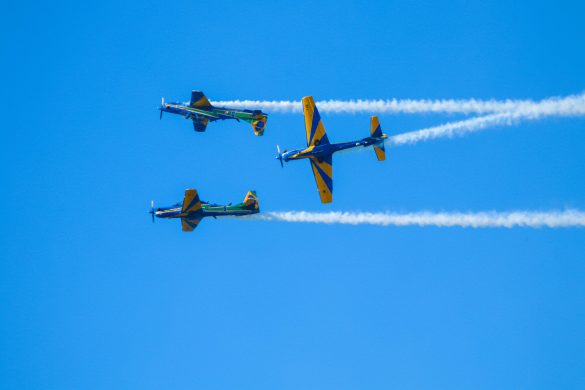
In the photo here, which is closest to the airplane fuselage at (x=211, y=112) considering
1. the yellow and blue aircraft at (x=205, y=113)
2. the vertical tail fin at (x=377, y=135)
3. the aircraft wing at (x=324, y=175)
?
the yellow and blue aircraft at (x=205, y=113)

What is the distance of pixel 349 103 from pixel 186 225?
1415 cm

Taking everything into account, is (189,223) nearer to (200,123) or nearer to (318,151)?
(200,123)

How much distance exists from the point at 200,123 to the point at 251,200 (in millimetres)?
7976

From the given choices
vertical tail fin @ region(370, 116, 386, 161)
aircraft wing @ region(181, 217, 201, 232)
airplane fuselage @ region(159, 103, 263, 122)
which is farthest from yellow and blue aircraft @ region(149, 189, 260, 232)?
vertical tail fin @ region(370, 116, 386, 161)

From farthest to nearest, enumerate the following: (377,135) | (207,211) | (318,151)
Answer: (207,211) < (318,151) < (377,135)

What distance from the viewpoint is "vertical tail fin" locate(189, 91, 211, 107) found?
61000 mm

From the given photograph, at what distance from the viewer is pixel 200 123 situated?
203 ft

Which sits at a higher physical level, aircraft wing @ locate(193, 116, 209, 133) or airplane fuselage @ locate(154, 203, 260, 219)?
aircraft wing @ locate(193, 116, 209, 133)

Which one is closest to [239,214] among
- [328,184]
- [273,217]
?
[273,217]

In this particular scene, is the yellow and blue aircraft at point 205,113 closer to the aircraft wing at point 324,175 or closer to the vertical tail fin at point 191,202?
the aircraft wing at point 324,175

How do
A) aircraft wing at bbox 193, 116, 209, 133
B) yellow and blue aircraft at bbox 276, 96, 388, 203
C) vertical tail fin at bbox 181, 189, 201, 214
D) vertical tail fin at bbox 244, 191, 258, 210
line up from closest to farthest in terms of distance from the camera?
yellow and blue aircraft at bbox 276, 96, 388, 203
vertical tail fin at bbox 181, 189, 201, 214
vertical tail fin at bbox 244, 191, 258, 210
aircraft wing at bbox 193, 116, 209, 133

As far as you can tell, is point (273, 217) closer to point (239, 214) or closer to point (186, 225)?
point (239, 214)

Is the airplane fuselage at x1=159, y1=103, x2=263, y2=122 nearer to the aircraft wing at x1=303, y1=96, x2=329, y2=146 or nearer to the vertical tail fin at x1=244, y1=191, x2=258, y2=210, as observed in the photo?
the aircraft wing at x1=303, y1=96, x2=329, y2=146

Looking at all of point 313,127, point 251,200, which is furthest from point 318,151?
point 251,200
